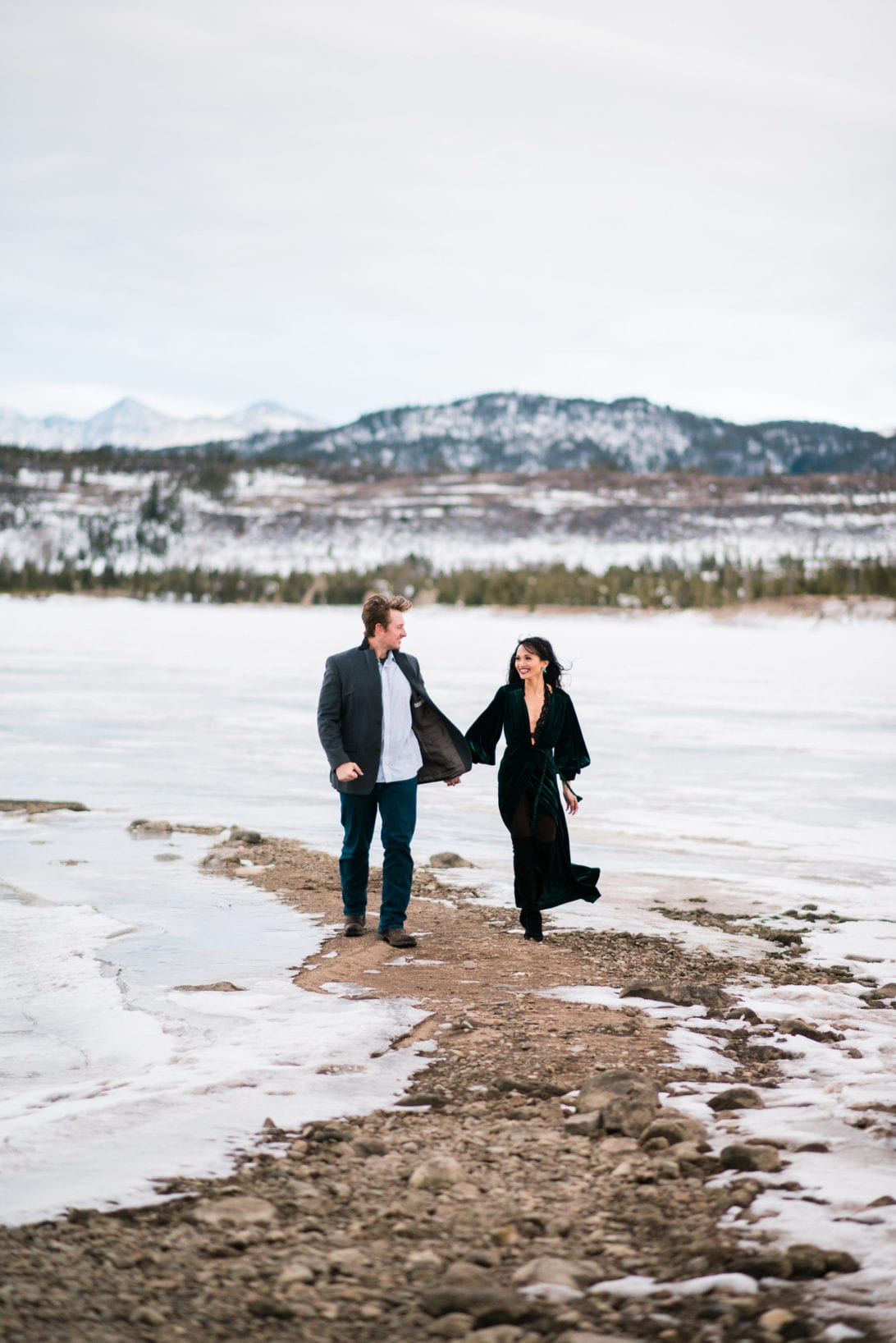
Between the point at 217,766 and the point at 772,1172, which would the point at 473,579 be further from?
the point at 772,1172

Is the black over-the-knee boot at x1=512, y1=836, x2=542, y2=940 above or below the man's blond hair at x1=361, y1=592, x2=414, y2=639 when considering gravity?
below

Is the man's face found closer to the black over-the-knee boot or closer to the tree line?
the black over-the-knee boot

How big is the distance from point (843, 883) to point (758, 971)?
3045 millimetres

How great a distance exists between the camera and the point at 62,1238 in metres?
3.54

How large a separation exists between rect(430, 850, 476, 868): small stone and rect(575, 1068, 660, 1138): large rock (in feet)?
16.8

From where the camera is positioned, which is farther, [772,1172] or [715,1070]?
[715,1070]

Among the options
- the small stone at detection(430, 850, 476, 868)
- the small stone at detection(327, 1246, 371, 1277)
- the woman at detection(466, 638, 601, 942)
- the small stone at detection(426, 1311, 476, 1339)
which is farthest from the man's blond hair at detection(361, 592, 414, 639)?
the small stone at detection(426, 1311, 476, 1339)

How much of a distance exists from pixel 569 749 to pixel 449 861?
104 inches

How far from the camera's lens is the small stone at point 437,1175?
395 centimetres

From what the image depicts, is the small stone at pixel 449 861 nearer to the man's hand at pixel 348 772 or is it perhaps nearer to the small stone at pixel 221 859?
the small stone at pixel 221 859

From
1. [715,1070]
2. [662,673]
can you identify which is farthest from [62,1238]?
[662,673]

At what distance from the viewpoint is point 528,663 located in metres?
7.71

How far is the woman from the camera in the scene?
7.74 metres

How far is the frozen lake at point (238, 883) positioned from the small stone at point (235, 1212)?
10.7 inches
